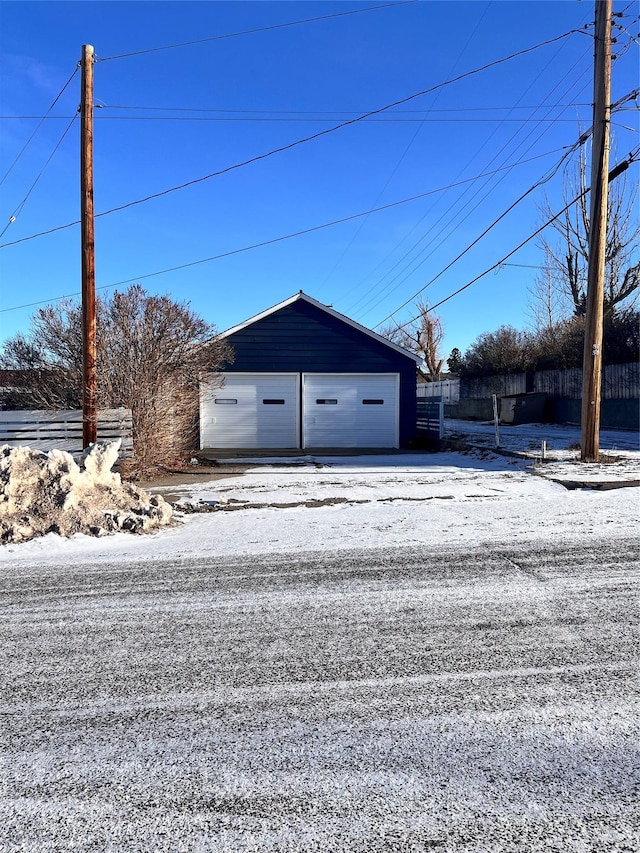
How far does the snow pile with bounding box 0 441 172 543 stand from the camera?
6570mm

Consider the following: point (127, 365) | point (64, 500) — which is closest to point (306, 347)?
point (127, 365)

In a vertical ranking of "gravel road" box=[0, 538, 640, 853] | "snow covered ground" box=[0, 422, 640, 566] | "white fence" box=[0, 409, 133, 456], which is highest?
"white fence" box=[0, 409, 133, 456]

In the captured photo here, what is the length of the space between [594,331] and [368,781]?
1184 centimetres

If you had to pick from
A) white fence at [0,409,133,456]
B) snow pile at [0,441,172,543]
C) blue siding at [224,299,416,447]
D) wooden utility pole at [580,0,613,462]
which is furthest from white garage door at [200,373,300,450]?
snow pile at [0,441,172,543]

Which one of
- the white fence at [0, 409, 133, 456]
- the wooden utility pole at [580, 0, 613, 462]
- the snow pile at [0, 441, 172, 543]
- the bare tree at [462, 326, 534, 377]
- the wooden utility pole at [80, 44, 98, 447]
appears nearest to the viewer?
the snow pile at [0, 441, 172, 543]

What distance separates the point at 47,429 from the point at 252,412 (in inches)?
274

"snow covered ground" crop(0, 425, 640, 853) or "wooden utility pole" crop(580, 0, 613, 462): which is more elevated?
"wooden utility pole" crop(580, 0, 613, 462)

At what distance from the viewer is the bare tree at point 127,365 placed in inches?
464

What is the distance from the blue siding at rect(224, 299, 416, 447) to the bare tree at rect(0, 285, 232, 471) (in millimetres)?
4236

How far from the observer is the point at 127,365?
1184 centimetres

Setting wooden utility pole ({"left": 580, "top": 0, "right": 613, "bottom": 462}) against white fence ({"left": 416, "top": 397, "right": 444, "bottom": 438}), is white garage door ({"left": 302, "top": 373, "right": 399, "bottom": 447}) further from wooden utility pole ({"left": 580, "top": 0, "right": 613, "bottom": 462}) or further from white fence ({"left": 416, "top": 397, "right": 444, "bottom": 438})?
wooden utility pole ({"left": 580, "top": 0, "right": 613, "bottom": 462})

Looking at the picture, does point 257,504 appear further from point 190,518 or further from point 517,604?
point 517,604

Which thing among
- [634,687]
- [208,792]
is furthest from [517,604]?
[208,792]

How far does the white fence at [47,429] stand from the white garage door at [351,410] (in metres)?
7.30
